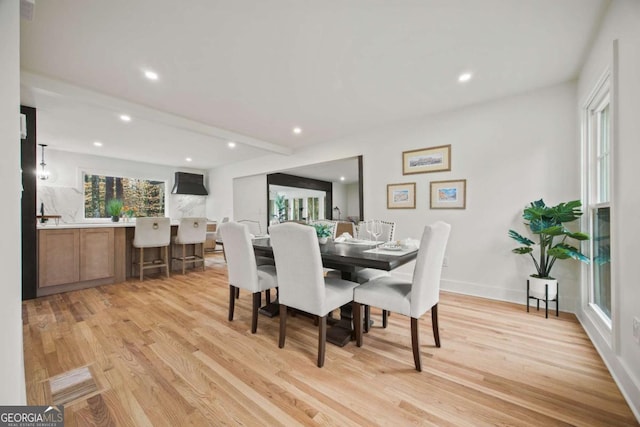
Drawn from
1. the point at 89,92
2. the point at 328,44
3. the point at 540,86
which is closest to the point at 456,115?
the point at 540,86

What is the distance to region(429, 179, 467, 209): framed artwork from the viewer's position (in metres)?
3.28

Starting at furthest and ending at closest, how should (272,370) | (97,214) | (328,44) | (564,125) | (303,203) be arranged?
(303,203) < (97,214) < (564,125) < (328,44) < (272,370)

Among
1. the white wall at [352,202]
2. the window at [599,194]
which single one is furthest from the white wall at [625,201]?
the white wall at [352,202]

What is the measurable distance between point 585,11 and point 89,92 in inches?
172

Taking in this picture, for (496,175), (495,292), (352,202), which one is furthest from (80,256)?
(352,202)

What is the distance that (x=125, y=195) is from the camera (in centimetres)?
625

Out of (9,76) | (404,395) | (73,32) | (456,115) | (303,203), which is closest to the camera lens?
(9,76)

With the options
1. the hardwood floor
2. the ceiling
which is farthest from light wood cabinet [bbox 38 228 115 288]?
the ceiling

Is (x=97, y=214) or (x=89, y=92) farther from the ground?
(x=89, y=92)

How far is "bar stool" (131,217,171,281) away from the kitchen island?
0.24m

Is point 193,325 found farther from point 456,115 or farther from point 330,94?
point 456,115

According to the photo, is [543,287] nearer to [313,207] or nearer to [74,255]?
[74,255]

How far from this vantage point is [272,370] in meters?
1.70

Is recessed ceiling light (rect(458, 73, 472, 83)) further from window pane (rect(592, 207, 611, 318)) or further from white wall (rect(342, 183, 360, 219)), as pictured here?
white wall (rect(342, 183, 360, 219))
